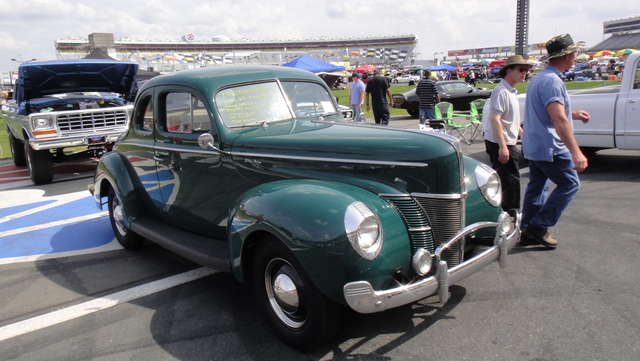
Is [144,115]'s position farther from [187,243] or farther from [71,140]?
[71,140]

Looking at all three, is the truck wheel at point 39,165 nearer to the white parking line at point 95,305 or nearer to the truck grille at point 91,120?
the truck grille at point 91,120

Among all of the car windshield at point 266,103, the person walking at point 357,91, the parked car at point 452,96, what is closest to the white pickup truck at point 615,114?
the car windshield at point 266,103

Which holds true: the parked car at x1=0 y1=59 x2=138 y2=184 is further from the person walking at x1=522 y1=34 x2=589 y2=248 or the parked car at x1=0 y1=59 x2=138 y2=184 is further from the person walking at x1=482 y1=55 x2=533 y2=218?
the person walking at x1=522 y1=34 x2=589 y2=248

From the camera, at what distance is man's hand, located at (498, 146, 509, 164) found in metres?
4.70

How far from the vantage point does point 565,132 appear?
3984 mm

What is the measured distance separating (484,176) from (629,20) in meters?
143

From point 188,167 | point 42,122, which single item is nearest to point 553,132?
point 188,167

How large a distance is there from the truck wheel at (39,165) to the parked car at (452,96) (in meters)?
12.2

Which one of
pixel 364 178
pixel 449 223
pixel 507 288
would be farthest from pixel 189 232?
pixel 507 288

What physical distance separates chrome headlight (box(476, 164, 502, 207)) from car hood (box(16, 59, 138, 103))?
796 cm

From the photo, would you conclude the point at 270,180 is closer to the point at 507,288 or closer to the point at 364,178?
the point at 364,178

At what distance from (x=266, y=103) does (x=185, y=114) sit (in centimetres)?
74

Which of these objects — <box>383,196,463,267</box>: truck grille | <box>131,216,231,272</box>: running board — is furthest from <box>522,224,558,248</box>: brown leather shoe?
<box>131,216,231,272</box>: running board

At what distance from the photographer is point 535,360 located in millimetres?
2754
